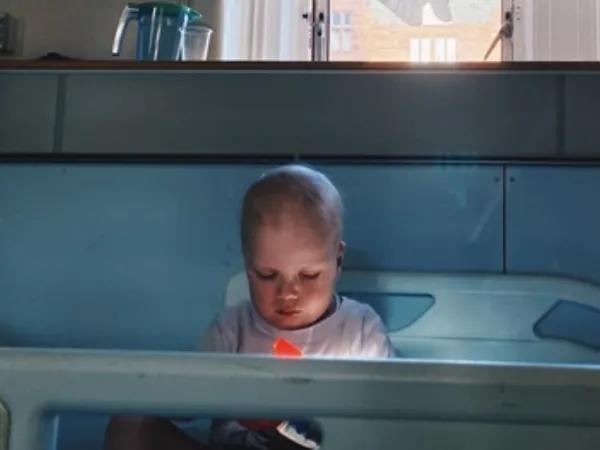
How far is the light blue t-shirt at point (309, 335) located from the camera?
0.95 m

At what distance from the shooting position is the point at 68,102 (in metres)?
1.37

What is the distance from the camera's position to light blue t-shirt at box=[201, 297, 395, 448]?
95 cm

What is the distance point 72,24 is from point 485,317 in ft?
3.34

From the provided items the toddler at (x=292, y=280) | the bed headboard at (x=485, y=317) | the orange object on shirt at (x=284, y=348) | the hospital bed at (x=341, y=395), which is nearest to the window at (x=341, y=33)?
the bed headboard at (x=485, y=317)

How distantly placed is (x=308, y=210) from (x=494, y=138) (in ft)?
1.53

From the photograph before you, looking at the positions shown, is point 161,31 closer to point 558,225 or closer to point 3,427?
point 558,225

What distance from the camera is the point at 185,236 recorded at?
52.8 inches

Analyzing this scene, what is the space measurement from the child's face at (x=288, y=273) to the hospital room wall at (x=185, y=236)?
0.35 meters

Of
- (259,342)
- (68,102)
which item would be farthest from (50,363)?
(68,102)

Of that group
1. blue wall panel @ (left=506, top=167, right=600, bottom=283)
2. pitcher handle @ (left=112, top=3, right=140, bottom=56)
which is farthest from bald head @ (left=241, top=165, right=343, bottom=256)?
pitcher handle @ (left=112, top=3, right=140, bottom=56)

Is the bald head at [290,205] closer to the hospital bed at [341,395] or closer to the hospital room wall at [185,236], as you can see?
the hospital room wall at [185,236]

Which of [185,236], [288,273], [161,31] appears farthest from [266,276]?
[161,31]

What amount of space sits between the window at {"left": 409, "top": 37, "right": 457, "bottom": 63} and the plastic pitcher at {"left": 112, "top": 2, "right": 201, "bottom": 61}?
522 mm

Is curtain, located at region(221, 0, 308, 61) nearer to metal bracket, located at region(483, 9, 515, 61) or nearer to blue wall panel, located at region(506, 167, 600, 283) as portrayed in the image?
metal bracket, located at region(483, 9, 515, 61)
